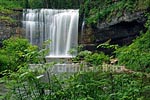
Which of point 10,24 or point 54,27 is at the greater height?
point 10,24

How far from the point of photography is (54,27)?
40.8 metres

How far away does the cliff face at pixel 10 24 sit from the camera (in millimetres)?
38031

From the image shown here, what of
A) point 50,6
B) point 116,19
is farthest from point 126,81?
point 50,6

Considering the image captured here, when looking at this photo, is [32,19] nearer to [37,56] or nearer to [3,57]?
[3,57]

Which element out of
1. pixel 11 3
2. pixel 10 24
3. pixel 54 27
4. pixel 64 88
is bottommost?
pixel 54 27

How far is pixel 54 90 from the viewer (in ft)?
17.6

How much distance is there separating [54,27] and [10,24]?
5.06m

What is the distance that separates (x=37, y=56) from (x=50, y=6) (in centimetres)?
4008

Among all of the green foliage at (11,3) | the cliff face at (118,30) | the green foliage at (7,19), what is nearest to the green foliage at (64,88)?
the cliff face at (118,30)

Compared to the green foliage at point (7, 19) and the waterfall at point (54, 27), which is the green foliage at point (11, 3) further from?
the green foliage at point (7, 19)

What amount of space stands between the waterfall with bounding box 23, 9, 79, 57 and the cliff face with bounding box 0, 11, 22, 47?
2.82 feet

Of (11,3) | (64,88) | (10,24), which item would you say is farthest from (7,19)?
(64,88)

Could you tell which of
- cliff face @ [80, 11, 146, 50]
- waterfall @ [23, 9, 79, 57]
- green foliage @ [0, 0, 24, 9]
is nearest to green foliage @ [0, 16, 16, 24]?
waterfall @ [23, 9, 79, 57]

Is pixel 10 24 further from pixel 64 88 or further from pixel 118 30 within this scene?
pixel 64 88
